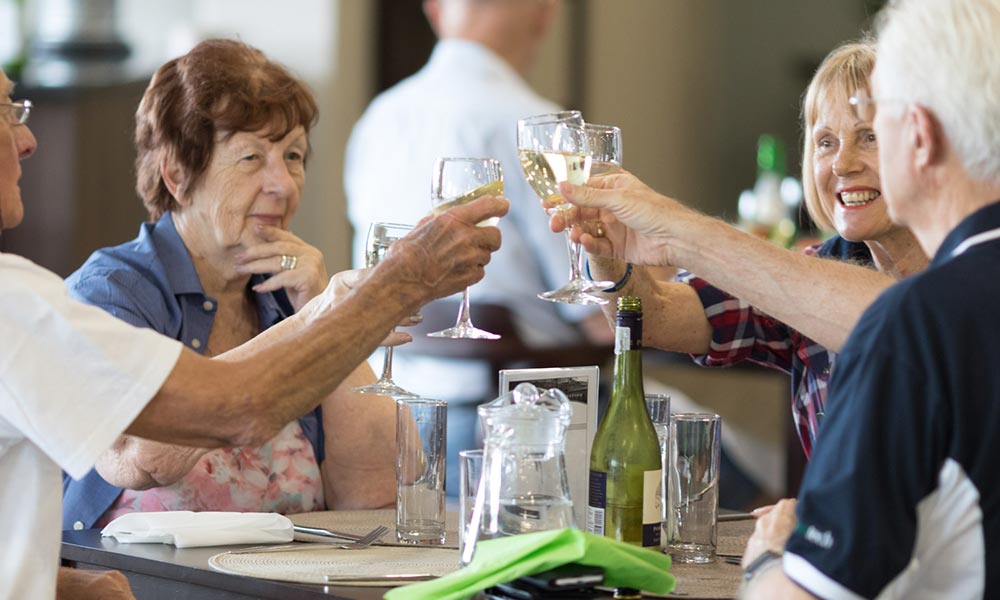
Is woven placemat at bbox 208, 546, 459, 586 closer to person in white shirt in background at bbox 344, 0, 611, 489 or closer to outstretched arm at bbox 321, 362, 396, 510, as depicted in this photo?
outstretched arm at bbox 321, 362, 396, 510

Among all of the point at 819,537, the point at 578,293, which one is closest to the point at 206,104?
the point at 578,293

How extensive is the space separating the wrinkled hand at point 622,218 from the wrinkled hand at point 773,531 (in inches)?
19.0

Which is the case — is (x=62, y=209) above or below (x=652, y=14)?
below

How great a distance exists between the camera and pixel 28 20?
414cm

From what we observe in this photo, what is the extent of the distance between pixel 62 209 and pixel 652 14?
4.21m

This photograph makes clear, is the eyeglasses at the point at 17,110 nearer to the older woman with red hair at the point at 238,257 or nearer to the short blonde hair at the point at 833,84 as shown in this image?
the older woman with red hair at the point at 238,257

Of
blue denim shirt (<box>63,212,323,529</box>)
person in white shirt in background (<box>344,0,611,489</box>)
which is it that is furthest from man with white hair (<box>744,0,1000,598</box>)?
person in white shirt in background (<box>344,0,611,489</box>)

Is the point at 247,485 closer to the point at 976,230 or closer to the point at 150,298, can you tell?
the point at 150,298

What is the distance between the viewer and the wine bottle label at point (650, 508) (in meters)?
1.64

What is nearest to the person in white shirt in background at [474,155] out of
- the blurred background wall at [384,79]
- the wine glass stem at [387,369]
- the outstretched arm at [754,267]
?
the blurred background wall at [384,79]

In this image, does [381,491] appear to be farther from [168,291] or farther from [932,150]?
[932,150]

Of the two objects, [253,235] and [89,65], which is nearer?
[253,235]

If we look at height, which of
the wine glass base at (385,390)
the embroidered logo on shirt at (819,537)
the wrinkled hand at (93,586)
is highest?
the wine glass base at (385,390)

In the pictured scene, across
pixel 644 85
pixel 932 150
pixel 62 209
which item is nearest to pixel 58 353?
pixel 932 150
